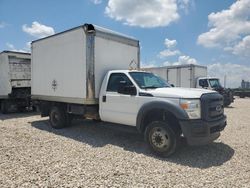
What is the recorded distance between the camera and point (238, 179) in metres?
4.07

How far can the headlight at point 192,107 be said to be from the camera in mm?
4957

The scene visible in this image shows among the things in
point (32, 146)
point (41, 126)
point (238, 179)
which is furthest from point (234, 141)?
point (41, 126)

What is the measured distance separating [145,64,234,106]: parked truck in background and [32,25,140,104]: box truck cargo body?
1057 centimetres

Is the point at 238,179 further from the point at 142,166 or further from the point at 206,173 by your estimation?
the point at 142,166

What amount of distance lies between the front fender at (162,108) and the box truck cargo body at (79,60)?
70.1 inches

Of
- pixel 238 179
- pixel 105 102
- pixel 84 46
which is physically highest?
pixel 84 46

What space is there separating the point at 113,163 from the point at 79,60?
3.57m

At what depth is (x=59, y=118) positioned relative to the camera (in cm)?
842

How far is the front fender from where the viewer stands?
4977 millimetres

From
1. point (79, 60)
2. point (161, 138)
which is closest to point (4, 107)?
point (79, 60)

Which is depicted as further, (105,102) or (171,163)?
(105,102)

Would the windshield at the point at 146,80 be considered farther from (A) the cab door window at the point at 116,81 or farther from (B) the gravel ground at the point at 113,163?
(B) the gravel ground at the point at 113,163

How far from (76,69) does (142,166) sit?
3.89 meters

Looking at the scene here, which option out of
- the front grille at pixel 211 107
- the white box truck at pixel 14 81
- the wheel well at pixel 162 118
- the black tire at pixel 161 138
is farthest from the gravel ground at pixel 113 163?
the white box truck at pixel 14 81
